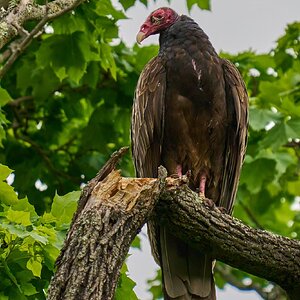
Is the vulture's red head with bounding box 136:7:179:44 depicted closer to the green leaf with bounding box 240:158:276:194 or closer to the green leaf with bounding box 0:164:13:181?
the green leaf with bounding box 240:158:276:194

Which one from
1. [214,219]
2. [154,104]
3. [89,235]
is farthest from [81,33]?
[89,235]

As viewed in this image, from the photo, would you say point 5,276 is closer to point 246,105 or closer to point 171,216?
point 171,216

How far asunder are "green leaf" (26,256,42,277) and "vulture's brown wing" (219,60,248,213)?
5.15ft

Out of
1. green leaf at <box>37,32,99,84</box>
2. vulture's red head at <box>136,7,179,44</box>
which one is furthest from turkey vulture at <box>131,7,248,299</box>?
green leaf at <box>37,32,99,84</box>

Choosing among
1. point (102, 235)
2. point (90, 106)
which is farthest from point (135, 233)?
point (90, 106)

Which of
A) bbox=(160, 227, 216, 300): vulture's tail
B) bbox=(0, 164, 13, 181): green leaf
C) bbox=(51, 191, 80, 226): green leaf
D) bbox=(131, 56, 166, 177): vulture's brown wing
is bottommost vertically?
bbox=(0, 164, 13, 181): green leaf

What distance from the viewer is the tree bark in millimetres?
3980

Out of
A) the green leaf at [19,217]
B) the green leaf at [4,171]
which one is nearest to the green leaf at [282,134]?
the green leaf at [4,171]

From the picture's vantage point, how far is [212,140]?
19.1 ft

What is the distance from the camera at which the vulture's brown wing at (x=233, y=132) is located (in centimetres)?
586

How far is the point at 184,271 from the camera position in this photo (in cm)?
570

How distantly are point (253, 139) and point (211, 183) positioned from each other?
2.26 metres

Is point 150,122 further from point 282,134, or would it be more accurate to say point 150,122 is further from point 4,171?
point 282,134

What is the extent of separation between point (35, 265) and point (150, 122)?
145 centimetres
